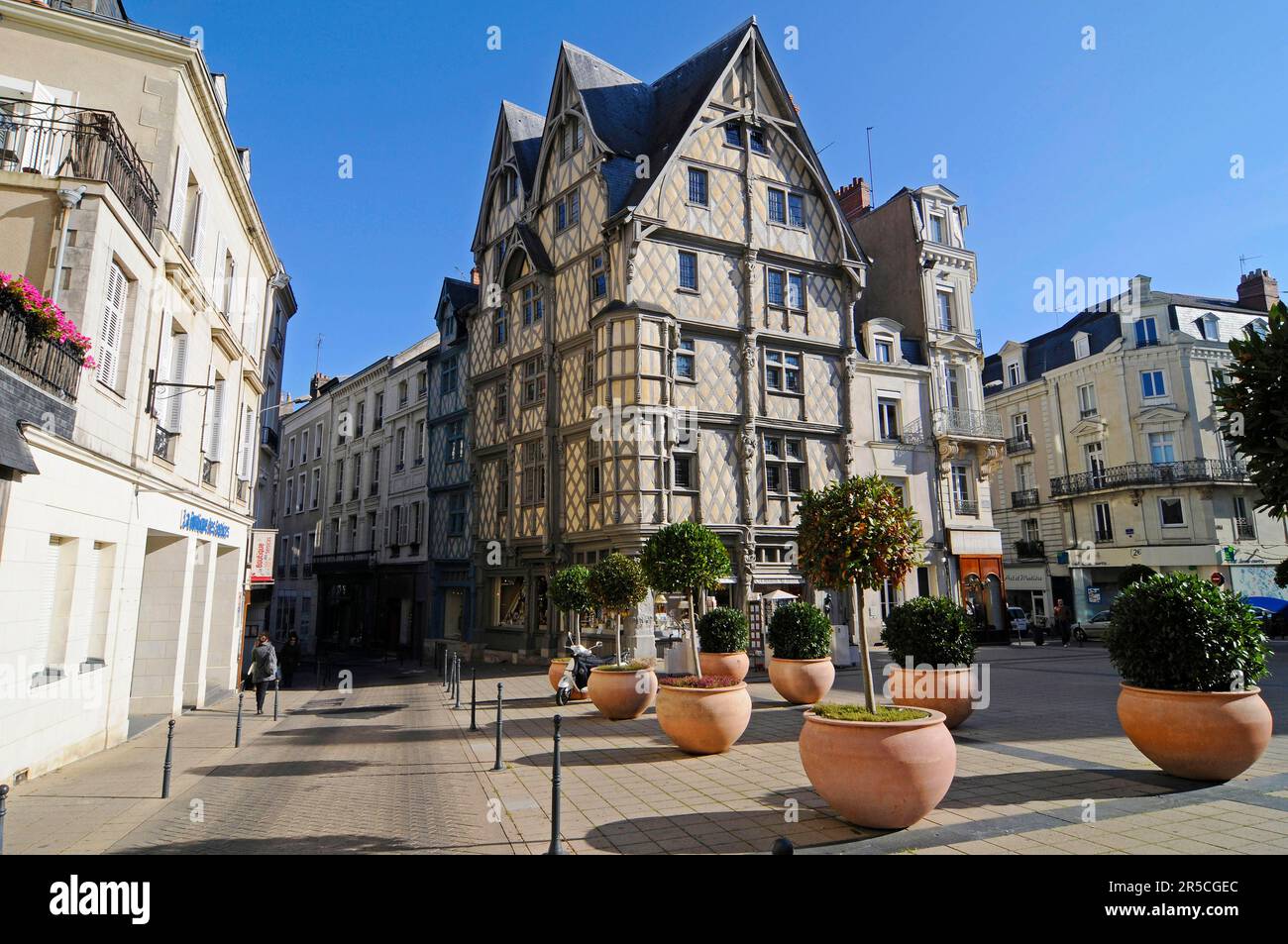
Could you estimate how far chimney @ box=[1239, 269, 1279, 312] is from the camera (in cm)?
3784

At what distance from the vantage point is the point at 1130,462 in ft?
116

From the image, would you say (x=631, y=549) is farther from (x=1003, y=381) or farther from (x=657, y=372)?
(x=1003, y=381)

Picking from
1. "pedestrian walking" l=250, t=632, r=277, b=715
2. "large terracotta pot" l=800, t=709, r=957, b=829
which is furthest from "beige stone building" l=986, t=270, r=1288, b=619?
"pedestrian walking" l=250, t=632, r=277, b=715

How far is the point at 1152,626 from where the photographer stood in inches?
303

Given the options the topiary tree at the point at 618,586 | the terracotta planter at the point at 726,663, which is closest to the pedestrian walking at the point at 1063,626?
the terracotta planter at the point at 726,663

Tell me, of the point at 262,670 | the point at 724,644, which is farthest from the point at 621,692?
the point at 262,670

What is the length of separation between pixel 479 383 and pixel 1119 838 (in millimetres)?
25785

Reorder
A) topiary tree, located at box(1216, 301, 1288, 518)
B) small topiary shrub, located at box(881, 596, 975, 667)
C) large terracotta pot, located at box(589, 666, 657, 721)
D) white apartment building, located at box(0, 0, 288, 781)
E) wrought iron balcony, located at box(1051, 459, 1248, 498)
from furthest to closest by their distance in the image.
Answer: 1. wrought iron balcony, located at box(1051, 459, 1248, 498)
2. large terracotta pot, located at box(589, 666, 657, 721)
3. small topiary shrub, located at box(881, 596, 975, 667)
4. white apartment building, located at box(0, 0, 288, 781)
5. topiary tree, located at box(1216, 301, 1288, 518)

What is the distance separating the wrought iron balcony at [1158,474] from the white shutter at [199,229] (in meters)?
38.8

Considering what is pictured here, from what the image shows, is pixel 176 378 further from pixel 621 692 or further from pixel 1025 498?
pixel 1025 498

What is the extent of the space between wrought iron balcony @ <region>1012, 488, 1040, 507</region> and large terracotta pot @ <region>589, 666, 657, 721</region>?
35.1 m

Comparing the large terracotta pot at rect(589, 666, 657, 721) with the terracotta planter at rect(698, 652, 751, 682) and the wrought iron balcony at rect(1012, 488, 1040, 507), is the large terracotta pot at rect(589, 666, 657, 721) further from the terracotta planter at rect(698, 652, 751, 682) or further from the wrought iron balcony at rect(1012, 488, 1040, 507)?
the wrought iron balcony at rect(1012, 488, 1040, 507)

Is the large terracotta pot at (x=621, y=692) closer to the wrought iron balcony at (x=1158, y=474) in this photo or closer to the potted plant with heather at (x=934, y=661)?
the potted plant with heather at (x=934, y=661)

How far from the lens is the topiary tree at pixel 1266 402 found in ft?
22.0
